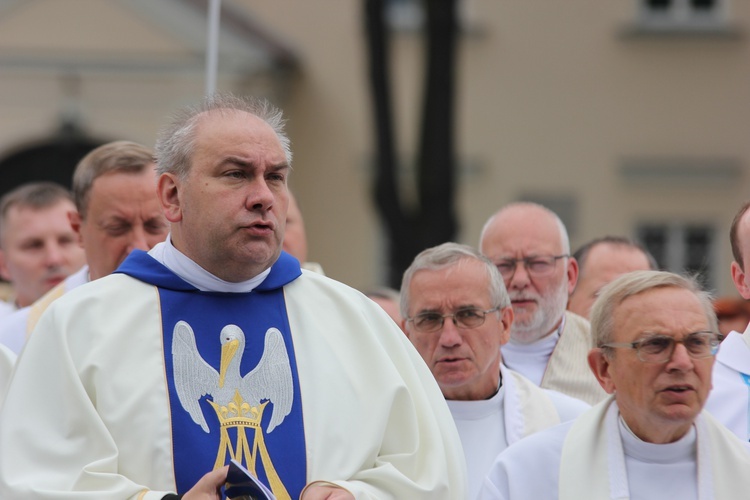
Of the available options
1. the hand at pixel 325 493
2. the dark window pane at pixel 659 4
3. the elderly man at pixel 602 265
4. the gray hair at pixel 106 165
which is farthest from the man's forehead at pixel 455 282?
the dark window pane at pixel 659 4

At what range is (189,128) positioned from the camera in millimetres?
4207

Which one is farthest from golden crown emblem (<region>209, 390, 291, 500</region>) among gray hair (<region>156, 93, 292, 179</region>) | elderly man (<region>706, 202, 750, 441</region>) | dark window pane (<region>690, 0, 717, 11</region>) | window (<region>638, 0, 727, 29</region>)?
dark window pane (<region>690, 0, 717, 11</region>)

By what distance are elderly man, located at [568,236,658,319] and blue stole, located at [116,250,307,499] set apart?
249cm

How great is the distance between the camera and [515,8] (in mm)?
18938

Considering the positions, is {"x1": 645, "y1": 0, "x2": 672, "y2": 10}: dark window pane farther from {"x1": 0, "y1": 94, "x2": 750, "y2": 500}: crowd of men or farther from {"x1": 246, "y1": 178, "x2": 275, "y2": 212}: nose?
{"x1": 246, "y1": 178, "x2": 275, "y2": 212}: nose

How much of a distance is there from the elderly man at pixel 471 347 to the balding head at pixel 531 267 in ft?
2.31

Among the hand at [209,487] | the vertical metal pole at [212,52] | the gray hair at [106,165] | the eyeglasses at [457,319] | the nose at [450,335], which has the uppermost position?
the vertical metal pole at [212,52]

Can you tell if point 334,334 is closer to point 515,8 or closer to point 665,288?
point 665,288

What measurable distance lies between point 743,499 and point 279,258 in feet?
5.00

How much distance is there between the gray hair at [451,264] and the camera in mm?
5152

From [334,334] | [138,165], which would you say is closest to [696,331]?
[334,334]

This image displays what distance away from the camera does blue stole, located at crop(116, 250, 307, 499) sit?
398 centimetres

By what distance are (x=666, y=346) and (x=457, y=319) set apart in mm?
962

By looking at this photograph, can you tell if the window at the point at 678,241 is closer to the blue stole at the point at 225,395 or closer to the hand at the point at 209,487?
the blue stole at the point at 225,395
